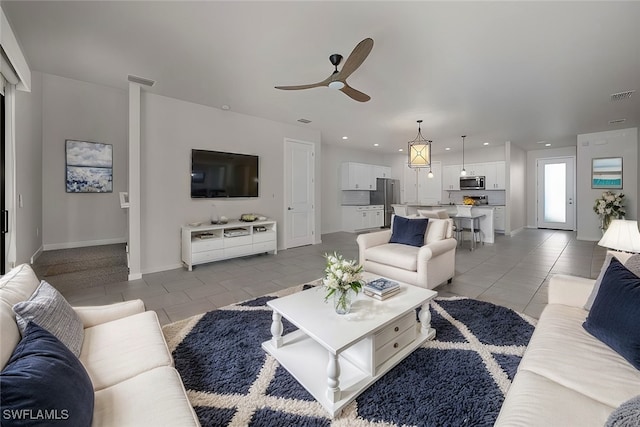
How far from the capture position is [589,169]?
6.53m

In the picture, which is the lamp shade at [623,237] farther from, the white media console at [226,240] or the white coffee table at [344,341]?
the white media console at [226,240]

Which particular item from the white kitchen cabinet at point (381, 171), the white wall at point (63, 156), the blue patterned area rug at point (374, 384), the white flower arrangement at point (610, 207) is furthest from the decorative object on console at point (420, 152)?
the white wall at point (63, 156)

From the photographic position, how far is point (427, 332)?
2154 mm

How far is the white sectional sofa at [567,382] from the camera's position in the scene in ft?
3.22

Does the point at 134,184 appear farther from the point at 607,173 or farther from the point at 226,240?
the point at 607,173

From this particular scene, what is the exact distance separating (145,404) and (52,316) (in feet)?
2.34

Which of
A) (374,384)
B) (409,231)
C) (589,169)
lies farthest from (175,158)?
(589,169)

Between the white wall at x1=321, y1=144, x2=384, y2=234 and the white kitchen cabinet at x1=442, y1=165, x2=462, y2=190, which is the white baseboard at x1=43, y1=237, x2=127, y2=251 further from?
the white kitchen cabinet at x1=442, y1=165, x2=462, y2=190

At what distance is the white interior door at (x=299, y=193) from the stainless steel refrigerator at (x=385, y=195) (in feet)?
11.4

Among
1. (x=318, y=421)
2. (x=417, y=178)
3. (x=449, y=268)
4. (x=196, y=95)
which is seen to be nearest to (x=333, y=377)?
(x=318, y=421)

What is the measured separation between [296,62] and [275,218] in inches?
125

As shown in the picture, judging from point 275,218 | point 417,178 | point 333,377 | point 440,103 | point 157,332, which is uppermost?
point 440,103

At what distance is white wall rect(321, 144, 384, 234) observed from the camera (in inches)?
310

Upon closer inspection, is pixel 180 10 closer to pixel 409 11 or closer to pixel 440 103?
pixel 409 11
